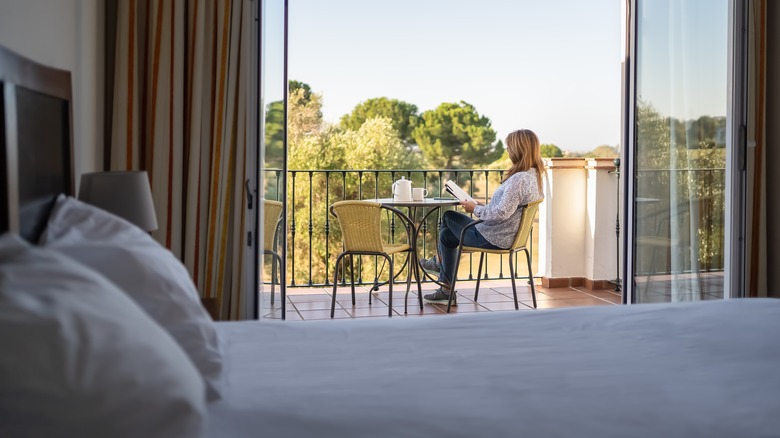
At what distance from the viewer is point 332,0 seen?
13742 millimetres

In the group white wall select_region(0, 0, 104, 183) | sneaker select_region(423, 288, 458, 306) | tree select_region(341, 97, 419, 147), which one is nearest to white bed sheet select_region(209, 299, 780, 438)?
white wall select_region(0, 0, 104, 183)

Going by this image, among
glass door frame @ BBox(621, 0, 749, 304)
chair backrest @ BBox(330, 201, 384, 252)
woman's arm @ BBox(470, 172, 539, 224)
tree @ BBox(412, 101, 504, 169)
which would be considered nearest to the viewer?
glass door frame @ BBox(621, 0, 749, 304)

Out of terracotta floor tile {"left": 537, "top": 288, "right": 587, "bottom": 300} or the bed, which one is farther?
terracotta floor tile {"left": 537, "top": 288, "right": 587, "bottom": 300}

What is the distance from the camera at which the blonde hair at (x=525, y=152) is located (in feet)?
16.0

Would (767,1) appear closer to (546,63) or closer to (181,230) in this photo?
(181,230)

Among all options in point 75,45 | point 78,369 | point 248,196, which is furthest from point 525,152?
point 78,369

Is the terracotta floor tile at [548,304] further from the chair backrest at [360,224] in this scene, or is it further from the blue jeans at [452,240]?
the chair backrest at [360,224]

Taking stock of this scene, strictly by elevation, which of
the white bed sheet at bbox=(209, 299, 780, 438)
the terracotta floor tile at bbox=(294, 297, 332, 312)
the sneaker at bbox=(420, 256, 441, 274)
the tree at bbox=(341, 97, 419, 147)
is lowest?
the terracotta floor tile at bbox=(294, 297, 332, 312)

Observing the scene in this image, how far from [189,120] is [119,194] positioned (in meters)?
1.25

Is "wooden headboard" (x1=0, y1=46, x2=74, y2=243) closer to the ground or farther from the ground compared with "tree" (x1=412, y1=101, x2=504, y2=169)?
closer to the ground

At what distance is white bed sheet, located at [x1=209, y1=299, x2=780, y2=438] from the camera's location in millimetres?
1320

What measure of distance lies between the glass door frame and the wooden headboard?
289 cm

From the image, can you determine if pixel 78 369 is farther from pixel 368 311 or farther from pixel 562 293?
pixel 562 293

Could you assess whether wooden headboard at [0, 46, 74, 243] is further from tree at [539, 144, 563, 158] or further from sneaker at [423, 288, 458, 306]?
tree at [539, 144, 563, 158]
